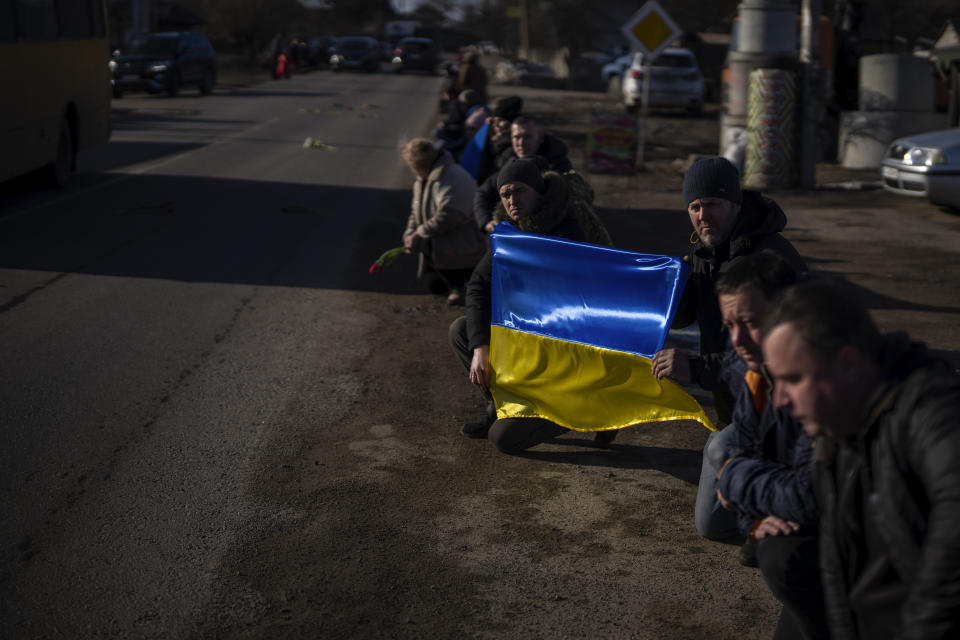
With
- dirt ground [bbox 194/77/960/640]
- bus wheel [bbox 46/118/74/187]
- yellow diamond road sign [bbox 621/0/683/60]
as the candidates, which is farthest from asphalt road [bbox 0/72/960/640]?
yellow diamond road sign [bbox 621/0/683/60]

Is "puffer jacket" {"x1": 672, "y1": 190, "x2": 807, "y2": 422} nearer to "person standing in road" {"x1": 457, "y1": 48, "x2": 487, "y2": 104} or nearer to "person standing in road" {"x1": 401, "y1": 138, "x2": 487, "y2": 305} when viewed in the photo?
"person standing in road" {"x1": 401, "y1": 138, "x2": 487, "y2": 305}

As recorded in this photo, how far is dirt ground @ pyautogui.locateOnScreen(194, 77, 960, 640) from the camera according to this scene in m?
4.04

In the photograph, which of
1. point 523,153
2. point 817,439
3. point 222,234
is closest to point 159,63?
point 222,234

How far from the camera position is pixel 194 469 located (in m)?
5.53

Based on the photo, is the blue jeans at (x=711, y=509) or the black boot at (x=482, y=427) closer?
the blue jeans at (x=711, y=509)

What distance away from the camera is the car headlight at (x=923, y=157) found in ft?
45.8

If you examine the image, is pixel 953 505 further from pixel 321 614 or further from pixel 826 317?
pixel 321 614

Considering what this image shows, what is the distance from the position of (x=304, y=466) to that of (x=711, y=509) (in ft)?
7.07

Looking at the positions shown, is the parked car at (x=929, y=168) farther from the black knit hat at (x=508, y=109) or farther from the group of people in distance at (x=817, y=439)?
the group of people in distance at (x=817, y=439)

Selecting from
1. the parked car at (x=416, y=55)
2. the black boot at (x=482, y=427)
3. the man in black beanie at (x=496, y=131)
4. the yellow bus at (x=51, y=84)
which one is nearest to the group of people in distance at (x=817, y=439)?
the black boot at (x=482, y=427)

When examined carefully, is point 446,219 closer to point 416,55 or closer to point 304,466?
point 304,466

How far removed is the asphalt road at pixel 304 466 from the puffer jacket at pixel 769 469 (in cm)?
93

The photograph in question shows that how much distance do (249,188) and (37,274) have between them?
21.3 feet

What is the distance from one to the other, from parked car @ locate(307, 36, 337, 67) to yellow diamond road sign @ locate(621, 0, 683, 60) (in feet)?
164
